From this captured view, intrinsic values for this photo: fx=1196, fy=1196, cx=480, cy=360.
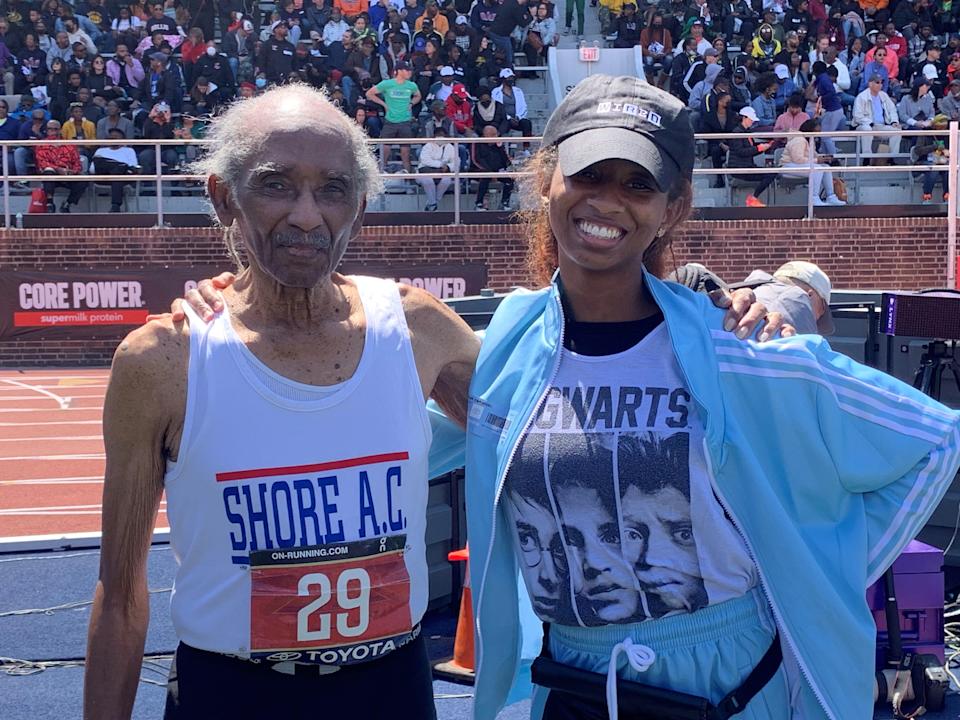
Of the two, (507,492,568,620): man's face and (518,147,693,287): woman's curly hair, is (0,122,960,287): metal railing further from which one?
(507,492,568,620): man's face

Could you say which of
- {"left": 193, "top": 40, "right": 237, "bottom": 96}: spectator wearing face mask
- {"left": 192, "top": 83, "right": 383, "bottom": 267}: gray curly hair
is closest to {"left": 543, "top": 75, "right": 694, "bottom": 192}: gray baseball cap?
{"left": 192, "top": 83, "right": 383, "bottom": 267}: gray curly hair

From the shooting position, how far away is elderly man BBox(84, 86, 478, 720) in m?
2.14

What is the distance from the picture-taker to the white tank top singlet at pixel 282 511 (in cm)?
214

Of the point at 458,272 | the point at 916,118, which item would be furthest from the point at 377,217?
the point at 916,118

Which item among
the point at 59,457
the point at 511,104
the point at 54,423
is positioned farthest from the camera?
the point at 511,104

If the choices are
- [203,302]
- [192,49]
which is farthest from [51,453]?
[192,49]

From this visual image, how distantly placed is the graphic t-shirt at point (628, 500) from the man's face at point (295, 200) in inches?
20.5

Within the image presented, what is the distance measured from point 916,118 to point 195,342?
18.5m

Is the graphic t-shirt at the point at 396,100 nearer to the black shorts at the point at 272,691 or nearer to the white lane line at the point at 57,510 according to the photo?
the white lane line at the point at 57,510

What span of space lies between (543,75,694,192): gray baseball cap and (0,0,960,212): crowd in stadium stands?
14723 millimetres

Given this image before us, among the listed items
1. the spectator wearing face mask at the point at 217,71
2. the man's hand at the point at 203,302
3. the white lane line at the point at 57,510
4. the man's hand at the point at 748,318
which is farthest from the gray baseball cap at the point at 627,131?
the spectator wearing face mask at the point at 217,71

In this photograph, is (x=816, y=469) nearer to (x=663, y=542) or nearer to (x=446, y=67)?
(x=663, y=542)

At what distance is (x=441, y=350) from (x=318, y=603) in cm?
56

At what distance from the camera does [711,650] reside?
209 centimetres
